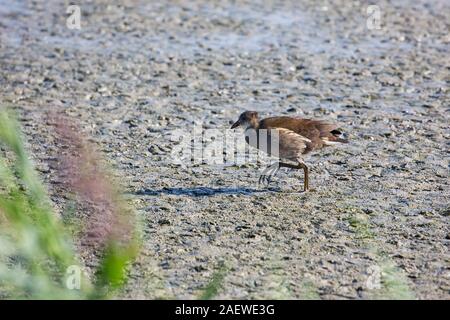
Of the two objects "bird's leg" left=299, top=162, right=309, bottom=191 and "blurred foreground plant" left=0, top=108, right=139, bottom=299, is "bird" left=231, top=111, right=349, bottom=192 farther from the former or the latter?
"blurred foreground plant" left=0, top=108, right=139, bottom=299

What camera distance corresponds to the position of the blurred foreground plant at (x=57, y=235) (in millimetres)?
3061

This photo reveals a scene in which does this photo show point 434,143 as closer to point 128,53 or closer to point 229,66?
point 229,66

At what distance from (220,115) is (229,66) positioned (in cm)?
191

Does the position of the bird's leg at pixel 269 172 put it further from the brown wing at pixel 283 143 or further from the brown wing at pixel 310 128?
the brown wing at pixel 310 128

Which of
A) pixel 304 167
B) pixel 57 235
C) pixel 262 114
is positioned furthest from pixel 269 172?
pixel 57 235

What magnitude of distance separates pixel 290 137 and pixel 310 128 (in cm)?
21

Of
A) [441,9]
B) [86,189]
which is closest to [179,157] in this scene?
[86,189]

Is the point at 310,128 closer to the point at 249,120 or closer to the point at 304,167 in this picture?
the point at 304,167

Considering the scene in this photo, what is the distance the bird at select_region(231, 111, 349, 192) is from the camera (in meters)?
7.03

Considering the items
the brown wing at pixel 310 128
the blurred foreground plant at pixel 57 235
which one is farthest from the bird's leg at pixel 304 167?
the blurred foreground plant at pixel 57 235

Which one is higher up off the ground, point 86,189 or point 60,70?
point 86,189

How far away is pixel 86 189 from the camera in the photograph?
115 inches

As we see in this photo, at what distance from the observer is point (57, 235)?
343 cm

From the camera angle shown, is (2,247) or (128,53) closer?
(2,247)
